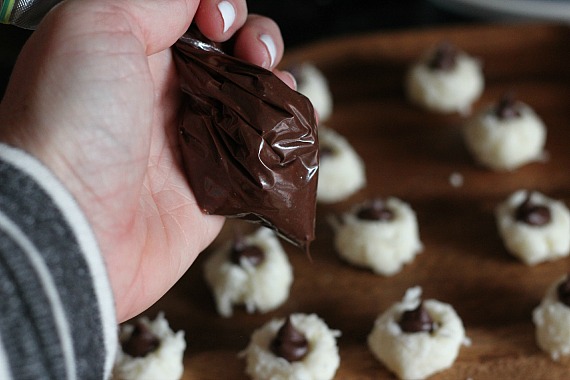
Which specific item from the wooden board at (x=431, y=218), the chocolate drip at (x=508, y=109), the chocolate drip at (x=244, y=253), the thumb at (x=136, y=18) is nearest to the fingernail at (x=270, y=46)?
the thumb at (x=136, y=18)

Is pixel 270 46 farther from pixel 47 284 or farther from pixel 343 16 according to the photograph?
Answer: pixel 343 16

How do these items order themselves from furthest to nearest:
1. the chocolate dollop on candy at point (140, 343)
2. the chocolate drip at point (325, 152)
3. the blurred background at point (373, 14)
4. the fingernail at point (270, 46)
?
the blurred background at point (373, 14), the chocolate drip at point (325, 152), the chocolate dollop on candy at point (140, 343), the fingernail at point (270, 46)

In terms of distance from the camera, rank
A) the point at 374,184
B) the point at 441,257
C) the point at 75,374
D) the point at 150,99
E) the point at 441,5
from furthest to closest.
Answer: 1. the point at 441,5
2. the point at 374,184
3. the point at 441,257
4. the point at 150,99
5. the point at 75,374

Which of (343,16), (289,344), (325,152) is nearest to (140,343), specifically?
(289,344)

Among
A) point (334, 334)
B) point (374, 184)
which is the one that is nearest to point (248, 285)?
point (334, 334)

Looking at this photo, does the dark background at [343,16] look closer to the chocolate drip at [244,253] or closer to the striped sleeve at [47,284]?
the chocolate drip at [244,253]

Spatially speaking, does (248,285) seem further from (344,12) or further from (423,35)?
(344,12)
